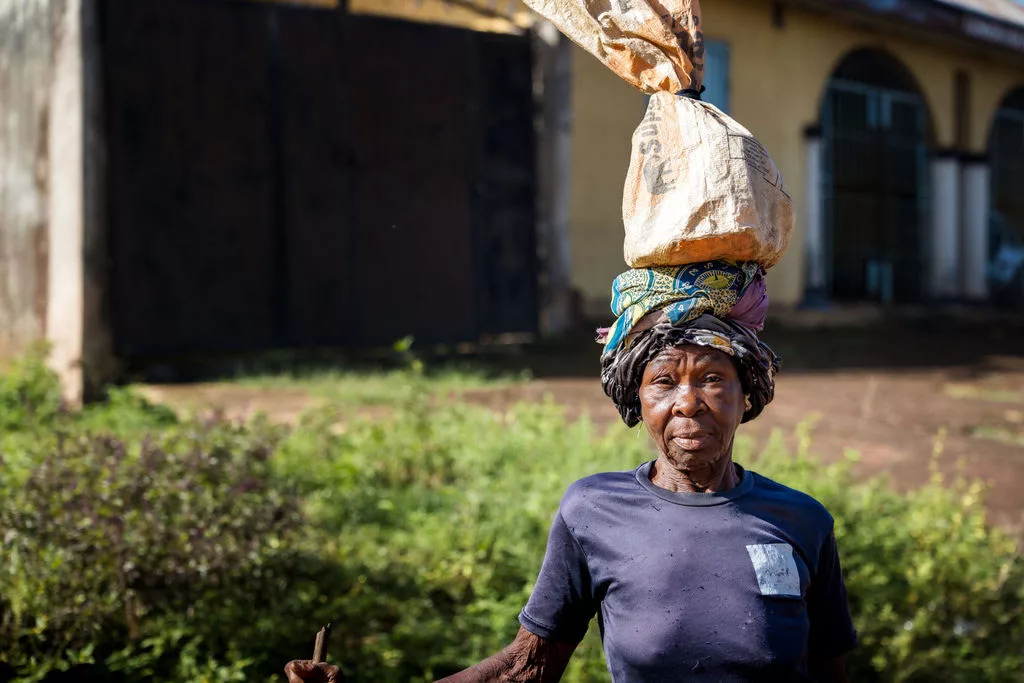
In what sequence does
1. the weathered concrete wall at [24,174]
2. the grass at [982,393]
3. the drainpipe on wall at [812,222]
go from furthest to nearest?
1. the drainpipe on wall at [812,222]
2. the grass at [982,393]
3. the weathered concrete wall at [24,174]

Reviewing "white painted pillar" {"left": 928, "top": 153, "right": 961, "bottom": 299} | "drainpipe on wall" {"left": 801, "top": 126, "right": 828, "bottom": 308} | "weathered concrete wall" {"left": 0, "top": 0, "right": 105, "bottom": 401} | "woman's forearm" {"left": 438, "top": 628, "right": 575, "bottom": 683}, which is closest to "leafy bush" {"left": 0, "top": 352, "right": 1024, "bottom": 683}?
"woman's forearm" {"left": 438, "top": 628, "right": 575, "bottom": 683}

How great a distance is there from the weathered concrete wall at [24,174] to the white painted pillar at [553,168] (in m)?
3.76

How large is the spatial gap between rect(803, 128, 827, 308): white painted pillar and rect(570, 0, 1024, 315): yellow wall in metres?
0.08

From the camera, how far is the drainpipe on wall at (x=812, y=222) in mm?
11289

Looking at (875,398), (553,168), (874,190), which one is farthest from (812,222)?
(875,398)

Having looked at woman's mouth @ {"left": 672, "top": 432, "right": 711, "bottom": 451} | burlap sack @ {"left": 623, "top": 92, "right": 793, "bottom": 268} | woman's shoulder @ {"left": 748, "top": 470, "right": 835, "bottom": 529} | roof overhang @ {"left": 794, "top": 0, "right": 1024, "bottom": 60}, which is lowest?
woman's shoulder @ {"left": 748, "top": 470, "right": 835, "bottom": 529}

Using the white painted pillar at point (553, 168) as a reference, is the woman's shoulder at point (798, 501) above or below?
below

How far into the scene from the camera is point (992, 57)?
13.3 m

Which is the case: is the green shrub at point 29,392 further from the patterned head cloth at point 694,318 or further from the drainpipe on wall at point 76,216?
the patterned head cloth at point 694,318

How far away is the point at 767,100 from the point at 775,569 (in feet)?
32.5

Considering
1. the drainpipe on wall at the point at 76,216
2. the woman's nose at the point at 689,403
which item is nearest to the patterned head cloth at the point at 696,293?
the woman's nose at the point at 689,403

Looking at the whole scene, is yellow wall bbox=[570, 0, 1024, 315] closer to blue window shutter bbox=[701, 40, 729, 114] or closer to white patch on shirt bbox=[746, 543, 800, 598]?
blue window shutter bbox=[701, 40, 729, 114]

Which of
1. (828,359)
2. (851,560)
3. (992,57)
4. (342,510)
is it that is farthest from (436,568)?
(992,57)

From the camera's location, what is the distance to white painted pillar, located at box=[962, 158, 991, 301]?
1335 cm
